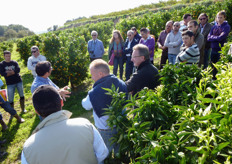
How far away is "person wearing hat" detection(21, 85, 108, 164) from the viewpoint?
140cm

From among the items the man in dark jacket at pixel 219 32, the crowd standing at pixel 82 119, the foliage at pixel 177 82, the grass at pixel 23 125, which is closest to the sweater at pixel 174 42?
the crowd standing at pixel 82 119

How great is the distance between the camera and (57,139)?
143 centimetres

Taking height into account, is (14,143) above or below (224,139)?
below

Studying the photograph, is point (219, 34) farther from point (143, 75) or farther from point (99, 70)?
point (99, 70)

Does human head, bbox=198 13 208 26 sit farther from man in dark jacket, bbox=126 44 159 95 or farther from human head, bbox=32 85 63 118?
human head, bbox=32 85 63 118

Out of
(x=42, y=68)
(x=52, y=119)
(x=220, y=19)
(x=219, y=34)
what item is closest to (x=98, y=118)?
(x=52, y=119)

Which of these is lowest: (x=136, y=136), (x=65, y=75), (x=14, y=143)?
(x=14, y=143)

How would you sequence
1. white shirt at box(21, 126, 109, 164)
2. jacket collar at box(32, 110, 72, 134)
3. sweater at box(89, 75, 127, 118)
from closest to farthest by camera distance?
jacket collar at box(32, 110, 72, 134) → white shirt at box(21, 126, 109, 164) → sweater at box(89, 75, 127, 118)

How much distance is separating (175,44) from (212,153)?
488 centimetres

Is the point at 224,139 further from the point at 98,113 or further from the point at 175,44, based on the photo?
the point at 175,44

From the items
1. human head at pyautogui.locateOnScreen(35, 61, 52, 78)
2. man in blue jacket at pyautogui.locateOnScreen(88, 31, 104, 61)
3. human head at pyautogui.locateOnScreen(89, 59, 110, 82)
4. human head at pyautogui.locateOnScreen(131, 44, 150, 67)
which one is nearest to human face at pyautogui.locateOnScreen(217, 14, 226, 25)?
human head at pyautogui.locateOnScreen(131, 44, 150, 67)

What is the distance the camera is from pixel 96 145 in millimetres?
1665

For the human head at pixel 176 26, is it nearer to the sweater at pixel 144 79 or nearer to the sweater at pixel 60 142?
the sweater at pixel 144 79

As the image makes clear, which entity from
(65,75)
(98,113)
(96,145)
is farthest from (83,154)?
(65,75)
